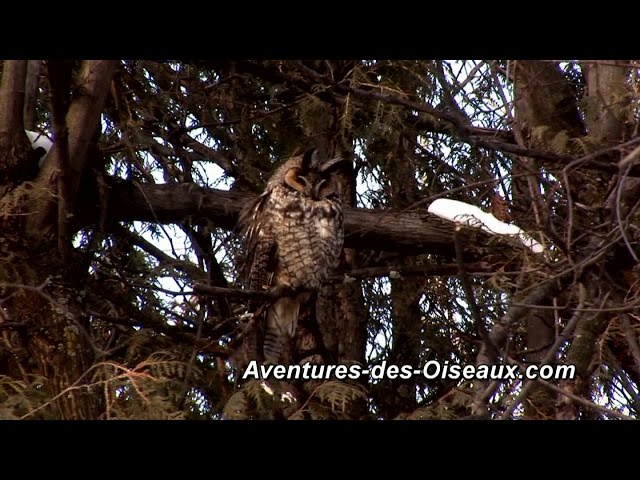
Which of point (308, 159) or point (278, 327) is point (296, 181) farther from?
point (278, 327)

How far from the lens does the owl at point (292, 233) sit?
144 inches

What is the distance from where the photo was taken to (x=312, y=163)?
12.1 feet

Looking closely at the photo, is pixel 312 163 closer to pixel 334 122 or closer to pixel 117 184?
pixel 334 122

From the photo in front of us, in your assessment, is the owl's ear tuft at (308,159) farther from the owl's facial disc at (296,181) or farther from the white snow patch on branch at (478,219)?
the white snow patch on branch at (478,219)

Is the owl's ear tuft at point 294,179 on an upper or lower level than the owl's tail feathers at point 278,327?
upper

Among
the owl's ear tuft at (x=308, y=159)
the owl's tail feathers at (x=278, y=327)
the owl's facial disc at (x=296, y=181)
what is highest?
the owl's ear tuft at (x=308, y=159)

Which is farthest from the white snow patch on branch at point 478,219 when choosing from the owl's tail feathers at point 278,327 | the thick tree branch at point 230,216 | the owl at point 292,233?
the owl's tail feathers at point 278,327

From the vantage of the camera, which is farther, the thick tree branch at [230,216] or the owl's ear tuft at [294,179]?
the owl's ear tuft at [294,179]

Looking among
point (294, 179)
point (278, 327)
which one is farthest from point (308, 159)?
point (278, 327)

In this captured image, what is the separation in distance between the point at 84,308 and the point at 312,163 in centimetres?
115

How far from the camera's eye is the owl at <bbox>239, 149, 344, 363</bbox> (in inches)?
144

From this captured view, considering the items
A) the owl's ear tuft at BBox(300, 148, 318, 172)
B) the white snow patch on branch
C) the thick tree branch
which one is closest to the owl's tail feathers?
the thick tree branch

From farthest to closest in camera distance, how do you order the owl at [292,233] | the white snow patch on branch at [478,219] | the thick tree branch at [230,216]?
the owl at [292,233] → the thick tree branch at [230,216] → the white snow patch on branch at [478,219]
